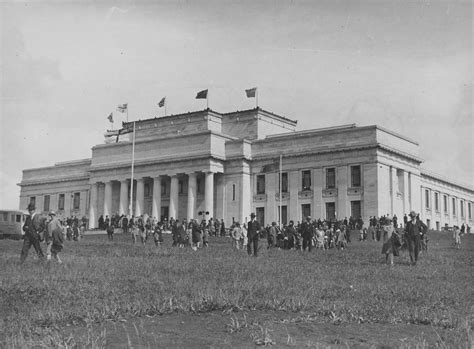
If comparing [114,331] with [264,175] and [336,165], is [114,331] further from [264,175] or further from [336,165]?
[264,175]

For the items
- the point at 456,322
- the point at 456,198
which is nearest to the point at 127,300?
the point at 456,322

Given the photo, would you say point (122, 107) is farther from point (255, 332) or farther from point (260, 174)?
point (255, 332)

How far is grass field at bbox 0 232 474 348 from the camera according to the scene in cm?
918

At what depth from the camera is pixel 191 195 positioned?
68.6m

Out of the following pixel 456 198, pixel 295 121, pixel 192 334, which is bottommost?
pixel 192 334

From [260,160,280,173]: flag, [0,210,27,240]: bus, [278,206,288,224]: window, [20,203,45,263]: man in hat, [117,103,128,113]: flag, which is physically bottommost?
[20,203,45,263]: man in hat

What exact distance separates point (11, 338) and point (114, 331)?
4.78ft

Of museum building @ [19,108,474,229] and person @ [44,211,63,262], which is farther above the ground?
museum building @ [19,108,474,229]

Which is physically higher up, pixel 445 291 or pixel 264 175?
pixel 264 175

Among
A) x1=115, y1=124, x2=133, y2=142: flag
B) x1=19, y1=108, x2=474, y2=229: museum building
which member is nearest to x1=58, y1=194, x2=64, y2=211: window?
x1=19, y1=108, x2=474, y2=229: museum building

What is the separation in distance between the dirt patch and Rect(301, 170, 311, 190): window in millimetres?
54394

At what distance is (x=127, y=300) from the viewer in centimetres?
1212

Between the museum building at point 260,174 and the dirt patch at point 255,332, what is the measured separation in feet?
167

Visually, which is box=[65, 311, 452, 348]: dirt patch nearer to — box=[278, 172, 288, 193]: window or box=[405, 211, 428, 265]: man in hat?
box=[405, 211, 428, 265]: man in hat
